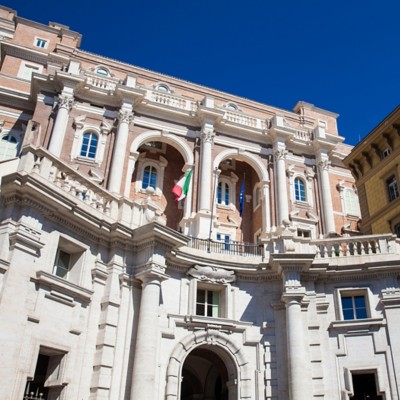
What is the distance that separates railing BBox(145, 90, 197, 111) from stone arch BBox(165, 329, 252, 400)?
2381cm

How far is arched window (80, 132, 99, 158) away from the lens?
1379 inches

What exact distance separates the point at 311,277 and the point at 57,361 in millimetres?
9897

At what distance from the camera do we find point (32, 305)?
14250 mm

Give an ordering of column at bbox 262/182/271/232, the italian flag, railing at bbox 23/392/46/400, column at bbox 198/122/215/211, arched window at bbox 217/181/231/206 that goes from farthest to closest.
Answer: arched window at bbox 217/181/231/206 < column at bbox 262/182/271/232 < column at bbox 198/122/215/211 < the italian flag < railing at bbox 23/392/46/400

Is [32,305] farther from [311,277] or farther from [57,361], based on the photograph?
[311,277]

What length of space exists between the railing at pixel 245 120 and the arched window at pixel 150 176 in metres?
7.24

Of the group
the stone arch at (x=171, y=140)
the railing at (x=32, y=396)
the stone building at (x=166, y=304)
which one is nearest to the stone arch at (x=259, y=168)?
the stone arch at (x=171, y=140)

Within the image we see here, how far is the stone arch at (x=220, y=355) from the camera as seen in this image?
56.6ft

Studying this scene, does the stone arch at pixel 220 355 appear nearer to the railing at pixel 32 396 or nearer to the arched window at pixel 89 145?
the railing at pixel 32 396

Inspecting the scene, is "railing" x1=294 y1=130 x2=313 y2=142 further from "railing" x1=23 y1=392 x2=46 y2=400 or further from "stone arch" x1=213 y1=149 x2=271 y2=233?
"railing" x1=23 y1=392 x2=46 y2=400

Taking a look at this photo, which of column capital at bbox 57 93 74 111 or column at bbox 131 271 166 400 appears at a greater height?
column capital at bbox 57 93 74 111

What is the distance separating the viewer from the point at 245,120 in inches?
1604

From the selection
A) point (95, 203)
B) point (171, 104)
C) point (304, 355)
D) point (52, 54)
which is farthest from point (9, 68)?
point (304, 355)

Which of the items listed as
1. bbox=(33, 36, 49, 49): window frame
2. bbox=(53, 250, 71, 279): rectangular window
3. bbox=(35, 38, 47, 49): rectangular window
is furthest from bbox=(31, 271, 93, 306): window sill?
bbox=(35, 38, 47, 49): rectangular window
